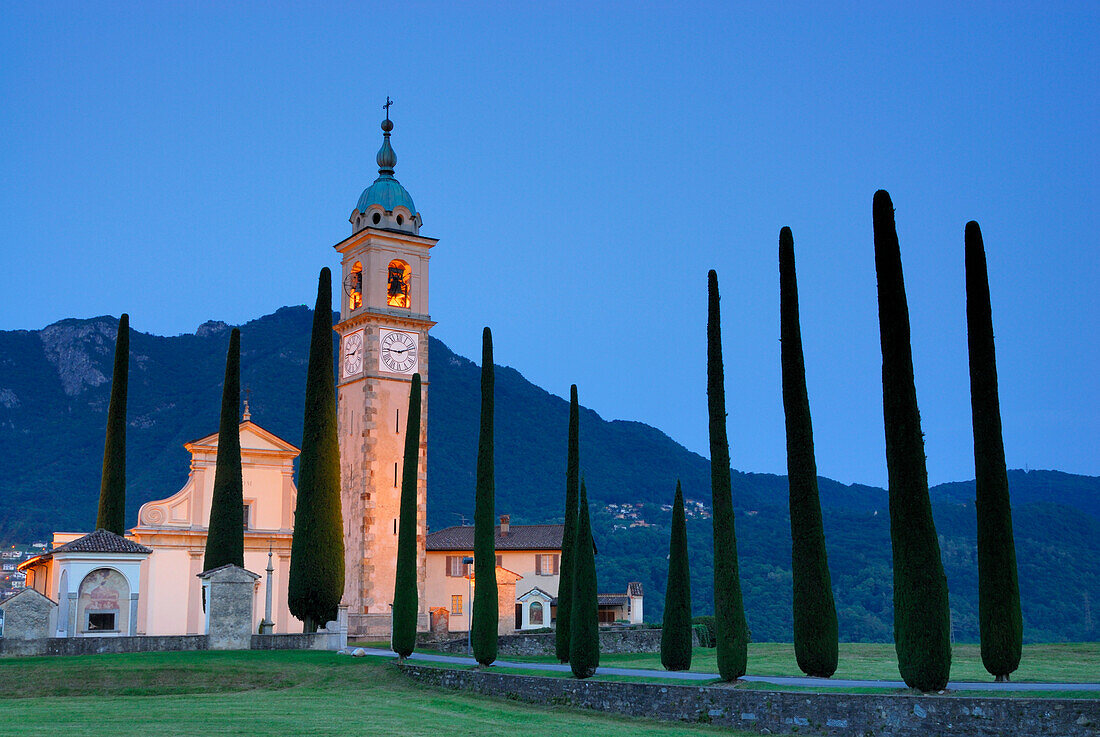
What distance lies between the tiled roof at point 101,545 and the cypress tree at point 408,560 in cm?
905

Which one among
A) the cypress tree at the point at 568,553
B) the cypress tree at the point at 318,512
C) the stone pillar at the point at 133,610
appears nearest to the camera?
the cypress tree at the point at 568,553

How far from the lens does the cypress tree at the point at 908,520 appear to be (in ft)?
70.6

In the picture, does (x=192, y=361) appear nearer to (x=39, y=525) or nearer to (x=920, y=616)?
(x=39, y=525)

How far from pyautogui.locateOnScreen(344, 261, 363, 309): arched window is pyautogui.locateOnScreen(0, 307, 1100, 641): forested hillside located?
36.0 metres

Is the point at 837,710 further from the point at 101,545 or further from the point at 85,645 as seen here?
the point at 101,545

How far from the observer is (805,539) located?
82.7 feet

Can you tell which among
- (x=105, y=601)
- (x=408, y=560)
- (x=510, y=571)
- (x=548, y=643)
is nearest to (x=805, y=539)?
(x=408, y=560)

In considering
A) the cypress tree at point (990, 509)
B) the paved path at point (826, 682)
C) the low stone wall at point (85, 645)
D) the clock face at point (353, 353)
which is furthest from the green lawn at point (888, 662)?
the clock face at point (353, 353)

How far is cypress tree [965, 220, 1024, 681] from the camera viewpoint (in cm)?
2341

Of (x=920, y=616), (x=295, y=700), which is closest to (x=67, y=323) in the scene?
(x=295, y=700)

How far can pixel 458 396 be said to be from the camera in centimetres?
13012

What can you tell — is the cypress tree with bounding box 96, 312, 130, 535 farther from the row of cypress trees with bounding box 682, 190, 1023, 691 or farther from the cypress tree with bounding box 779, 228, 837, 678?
the cypress tree with bounding box 779, 228, 837, 678

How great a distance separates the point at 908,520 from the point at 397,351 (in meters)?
36.4

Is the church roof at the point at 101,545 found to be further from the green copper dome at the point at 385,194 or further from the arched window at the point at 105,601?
the green copper dome at the point at 385,194
